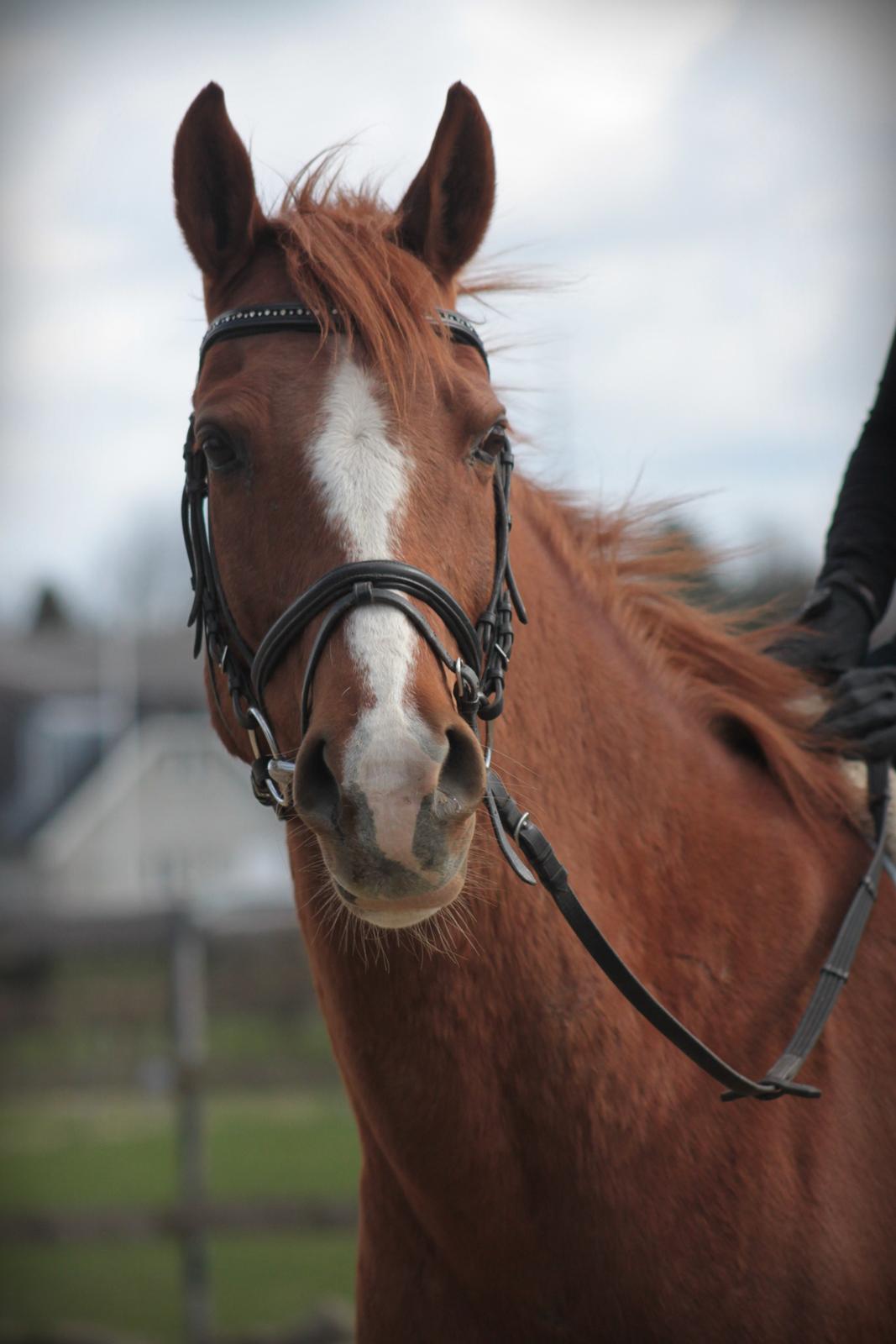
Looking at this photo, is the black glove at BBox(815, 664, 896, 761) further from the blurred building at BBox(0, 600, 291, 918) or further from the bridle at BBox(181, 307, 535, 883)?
the blurred building at BBox(0, 600, 291, 918)

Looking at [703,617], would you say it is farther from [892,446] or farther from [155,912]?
[155,912]

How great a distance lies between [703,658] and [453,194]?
3.99ft

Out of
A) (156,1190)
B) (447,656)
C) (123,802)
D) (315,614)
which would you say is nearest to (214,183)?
(315,614)

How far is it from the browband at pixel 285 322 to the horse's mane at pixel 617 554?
3 cm

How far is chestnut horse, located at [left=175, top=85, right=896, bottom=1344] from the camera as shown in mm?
2098

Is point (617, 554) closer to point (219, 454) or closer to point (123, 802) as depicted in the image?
point (219, 454)

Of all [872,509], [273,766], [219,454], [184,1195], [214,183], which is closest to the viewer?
[273,766]

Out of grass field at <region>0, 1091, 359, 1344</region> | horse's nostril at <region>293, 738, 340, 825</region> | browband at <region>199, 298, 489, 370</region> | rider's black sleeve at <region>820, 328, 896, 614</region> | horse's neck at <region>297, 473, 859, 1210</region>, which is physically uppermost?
browband at <region>199, 298, 489, 370</region>

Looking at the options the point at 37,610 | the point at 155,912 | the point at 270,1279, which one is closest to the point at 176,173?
the point at 155,912

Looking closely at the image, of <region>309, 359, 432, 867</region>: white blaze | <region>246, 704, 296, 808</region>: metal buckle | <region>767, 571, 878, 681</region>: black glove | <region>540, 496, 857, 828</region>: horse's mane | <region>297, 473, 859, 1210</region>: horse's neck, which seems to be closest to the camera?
<region>309, 359, 432, 867</region>: white blaze

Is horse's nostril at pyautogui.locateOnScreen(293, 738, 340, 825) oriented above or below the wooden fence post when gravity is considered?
above

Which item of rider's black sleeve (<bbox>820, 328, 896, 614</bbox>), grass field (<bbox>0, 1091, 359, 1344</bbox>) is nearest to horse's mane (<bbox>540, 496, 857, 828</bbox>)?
rider's black sleeve (<bbox>820, 328, 896, 614</bbox>)

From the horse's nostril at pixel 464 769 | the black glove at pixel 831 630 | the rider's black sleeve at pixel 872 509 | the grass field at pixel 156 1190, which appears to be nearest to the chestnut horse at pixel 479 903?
the horse's nostril at pixel 464 769

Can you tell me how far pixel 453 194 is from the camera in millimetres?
2619
